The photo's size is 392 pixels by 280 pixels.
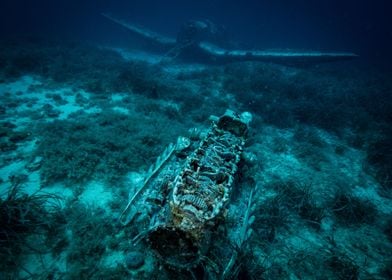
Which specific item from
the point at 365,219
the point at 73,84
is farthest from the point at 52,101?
the point at 365,219

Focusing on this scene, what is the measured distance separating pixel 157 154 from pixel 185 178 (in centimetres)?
352

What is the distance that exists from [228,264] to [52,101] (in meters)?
10.6

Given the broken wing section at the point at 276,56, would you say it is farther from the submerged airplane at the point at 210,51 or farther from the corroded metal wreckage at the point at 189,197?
the corroded metal wreckage at the point at 189,197

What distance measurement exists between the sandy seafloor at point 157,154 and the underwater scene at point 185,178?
0.04 meters

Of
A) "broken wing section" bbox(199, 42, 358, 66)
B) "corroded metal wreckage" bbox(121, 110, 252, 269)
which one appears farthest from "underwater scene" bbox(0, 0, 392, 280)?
"broken wing section" bbox(199, 42, 358, 66)

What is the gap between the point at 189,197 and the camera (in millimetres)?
3299

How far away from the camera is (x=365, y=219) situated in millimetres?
5938

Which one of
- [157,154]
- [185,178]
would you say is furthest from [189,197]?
[157,154]

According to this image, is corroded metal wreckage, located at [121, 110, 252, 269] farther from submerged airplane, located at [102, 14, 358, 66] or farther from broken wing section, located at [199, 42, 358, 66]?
broken wing section, located at [199, 42, 358, 66]

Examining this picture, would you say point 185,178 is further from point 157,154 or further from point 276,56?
point 276,56

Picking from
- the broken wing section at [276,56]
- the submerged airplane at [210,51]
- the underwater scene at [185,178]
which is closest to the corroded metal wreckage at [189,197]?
the underwater scene at [185,178]

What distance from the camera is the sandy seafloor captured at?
4.05 meters

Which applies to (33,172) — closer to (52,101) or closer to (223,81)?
(52,101)

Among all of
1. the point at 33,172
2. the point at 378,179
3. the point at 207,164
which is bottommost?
the point at 33,172
